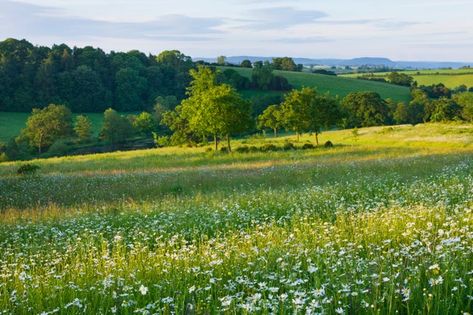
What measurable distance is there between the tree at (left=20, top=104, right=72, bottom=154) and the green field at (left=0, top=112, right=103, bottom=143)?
17.3 ft

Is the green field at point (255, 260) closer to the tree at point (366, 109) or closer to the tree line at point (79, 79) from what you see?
the tree at point (366, 109)

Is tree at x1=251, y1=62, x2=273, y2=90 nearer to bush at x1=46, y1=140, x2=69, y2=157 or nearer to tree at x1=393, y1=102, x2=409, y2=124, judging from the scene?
tree at x1=393, y1=102, x2=409, y2=124

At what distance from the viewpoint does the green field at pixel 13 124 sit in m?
93.2

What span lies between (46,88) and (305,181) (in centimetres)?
10590

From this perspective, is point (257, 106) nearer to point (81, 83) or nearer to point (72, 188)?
point (81, 83)

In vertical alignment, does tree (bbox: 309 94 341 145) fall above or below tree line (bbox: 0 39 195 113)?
below

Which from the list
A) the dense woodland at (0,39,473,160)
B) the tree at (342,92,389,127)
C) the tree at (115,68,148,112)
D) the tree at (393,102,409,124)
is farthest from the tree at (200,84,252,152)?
the tree at (115,68,148,112)

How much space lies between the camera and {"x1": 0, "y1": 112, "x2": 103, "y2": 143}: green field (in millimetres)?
93188

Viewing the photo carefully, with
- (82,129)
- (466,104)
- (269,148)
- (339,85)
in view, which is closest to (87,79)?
(82,129)

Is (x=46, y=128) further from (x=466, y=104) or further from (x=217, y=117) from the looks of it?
(x=466, y=104)

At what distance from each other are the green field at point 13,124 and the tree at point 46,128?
5.28 m

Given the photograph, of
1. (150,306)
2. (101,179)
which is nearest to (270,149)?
(101,179)

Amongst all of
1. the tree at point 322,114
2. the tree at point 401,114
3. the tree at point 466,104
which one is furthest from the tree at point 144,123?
the tree at point 466,104

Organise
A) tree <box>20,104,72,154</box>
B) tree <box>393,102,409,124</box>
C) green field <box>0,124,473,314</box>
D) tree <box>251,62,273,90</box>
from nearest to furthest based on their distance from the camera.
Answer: green field <box>0,124,473,314</box> < tree <box>20,104,72,154</box> < tree <box>393,102,409,124</box> < tree <box>251,62,273,90</box>
